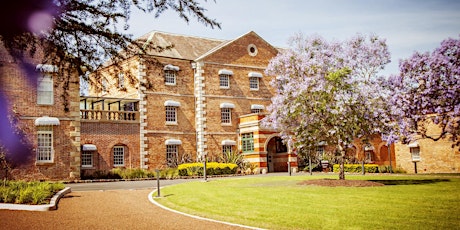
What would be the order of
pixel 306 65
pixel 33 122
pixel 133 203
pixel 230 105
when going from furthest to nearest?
pixel 230 105, pixel 33 122, pixel 306 65, pixel 133 203

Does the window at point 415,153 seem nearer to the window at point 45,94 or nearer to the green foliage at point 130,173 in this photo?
the green foliage at point 130,173

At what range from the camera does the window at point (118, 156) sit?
104 ft

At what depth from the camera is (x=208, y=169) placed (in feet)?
103

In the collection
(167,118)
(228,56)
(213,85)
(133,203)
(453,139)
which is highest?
(228,56)

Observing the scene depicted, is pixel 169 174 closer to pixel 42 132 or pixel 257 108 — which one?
pixel 42 132

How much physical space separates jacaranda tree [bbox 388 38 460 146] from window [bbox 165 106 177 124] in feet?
52.5

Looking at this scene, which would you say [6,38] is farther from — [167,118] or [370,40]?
[370,40]

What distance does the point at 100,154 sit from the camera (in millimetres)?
30609

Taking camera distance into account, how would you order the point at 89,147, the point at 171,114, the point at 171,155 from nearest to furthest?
the point at 89,147 → the point at 171,155 → the point at 171,114

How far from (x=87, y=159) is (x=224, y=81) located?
42.9 feet

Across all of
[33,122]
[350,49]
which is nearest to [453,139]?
[350,49]

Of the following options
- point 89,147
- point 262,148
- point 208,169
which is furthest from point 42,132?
point 262,148

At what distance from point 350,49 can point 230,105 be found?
11500 mm

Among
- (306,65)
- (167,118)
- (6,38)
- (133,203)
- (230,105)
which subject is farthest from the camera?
(230,105)
